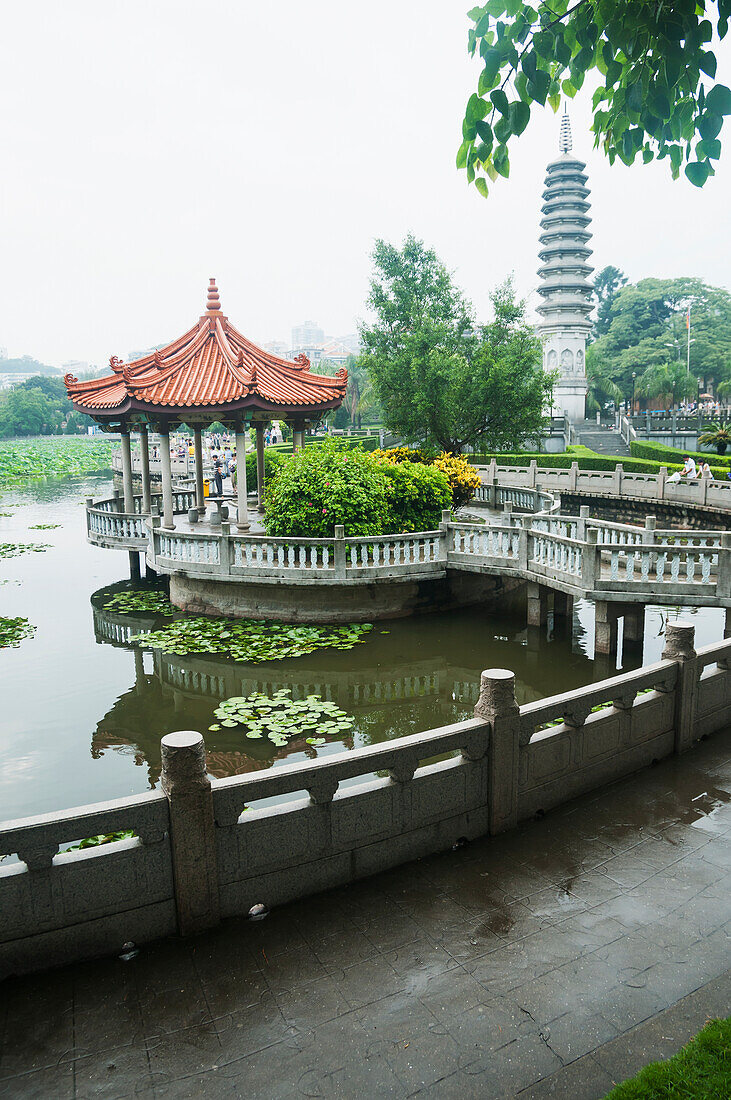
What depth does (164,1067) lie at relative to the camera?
10.6ft

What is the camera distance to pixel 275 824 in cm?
436

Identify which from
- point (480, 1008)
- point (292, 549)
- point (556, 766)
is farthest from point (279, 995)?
point (292, 549)

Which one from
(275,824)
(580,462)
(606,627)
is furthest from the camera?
(580,462)

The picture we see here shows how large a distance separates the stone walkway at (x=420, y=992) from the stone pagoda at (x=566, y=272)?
48016mm

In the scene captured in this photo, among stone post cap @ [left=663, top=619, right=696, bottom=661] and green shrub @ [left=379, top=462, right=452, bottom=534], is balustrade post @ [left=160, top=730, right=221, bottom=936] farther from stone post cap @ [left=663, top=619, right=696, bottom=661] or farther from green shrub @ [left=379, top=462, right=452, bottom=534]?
green shrub @ [left=379, top=462, right=452, bottom=534]

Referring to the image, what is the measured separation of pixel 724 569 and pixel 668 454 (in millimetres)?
24971

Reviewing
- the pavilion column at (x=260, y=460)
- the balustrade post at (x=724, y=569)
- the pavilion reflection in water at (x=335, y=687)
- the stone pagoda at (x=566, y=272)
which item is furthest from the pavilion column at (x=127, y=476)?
the stone pagoda at (x=566, y=272)

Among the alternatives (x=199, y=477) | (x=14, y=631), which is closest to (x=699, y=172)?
(x=14, y=631)

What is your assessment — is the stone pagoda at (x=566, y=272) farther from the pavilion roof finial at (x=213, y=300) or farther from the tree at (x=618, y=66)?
the tree at (x=618, y=66)

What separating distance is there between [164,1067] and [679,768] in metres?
4.74

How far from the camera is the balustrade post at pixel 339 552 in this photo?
539 inches

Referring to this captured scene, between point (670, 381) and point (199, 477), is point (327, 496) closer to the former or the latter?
point (199, 477)

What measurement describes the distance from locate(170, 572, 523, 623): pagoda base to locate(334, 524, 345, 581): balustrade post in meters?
0.48

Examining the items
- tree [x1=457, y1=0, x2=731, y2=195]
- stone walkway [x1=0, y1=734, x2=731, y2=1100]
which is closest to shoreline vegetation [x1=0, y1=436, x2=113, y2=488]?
stone walkway [x1=0, y1=734, x2=731, y2=1100]
